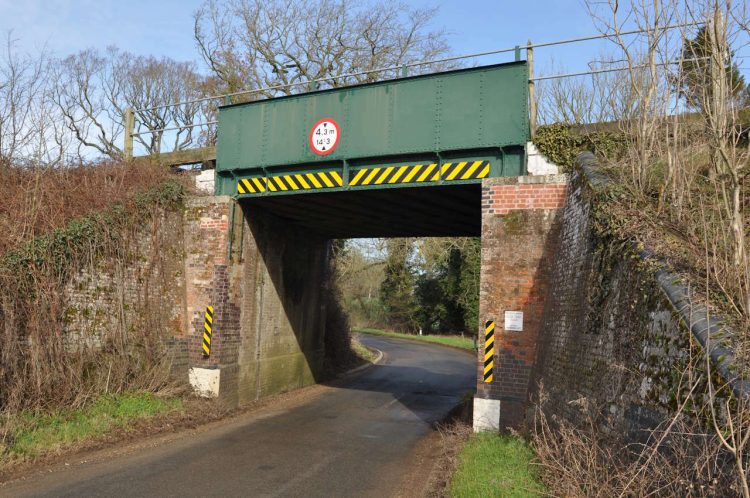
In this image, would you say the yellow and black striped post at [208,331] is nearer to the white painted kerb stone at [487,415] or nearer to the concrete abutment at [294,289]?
the concrete abutment at [294,289]

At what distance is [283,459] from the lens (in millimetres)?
8789

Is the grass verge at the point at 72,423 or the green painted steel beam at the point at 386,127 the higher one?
the green painted steel beam at the point at 386,127

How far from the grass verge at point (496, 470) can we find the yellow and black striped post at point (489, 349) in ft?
4.47

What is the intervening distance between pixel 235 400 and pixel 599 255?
9.00 metres

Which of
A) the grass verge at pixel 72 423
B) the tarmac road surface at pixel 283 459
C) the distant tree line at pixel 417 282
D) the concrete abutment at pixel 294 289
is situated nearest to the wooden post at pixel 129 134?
the concrete abutment at pixel 294 289

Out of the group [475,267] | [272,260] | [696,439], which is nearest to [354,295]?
[475,267]

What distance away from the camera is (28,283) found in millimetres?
9391

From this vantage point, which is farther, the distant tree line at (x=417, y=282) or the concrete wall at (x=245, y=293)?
the distant tree line at (x=417, y=282)

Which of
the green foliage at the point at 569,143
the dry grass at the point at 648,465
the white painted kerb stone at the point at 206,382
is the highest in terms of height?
the green foliage at the point at 569,143

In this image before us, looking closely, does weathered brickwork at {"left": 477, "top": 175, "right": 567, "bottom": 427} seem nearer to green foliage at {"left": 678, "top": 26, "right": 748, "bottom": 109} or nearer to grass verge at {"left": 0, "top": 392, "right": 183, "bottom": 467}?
green foliage at {"left": 678, "top": 26, "right": 748, "bottom": 109}

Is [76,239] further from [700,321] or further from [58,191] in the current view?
[700,321]

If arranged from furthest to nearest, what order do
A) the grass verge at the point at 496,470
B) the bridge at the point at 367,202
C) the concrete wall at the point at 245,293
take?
the concrete wall at the point at 245,293, the bridge at the point at 367,202, the grass verge at the point at 496,470

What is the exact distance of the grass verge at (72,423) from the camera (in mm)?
7742

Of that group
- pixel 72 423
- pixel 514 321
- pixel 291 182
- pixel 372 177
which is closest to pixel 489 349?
pixel 514 321
